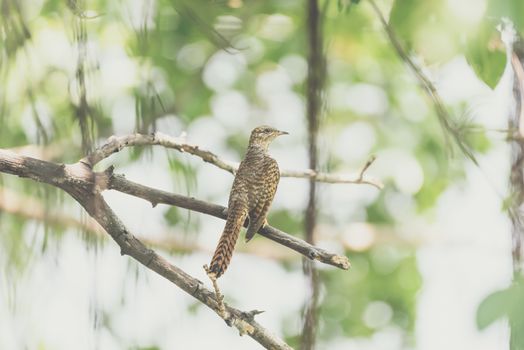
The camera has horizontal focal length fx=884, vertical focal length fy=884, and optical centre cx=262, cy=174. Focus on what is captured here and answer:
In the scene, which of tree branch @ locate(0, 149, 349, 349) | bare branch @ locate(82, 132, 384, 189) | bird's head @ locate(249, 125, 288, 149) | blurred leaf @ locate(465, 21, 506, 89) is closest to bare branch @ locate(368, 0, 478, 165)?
blurred leaf @ locate(465, 21, 506, 89)

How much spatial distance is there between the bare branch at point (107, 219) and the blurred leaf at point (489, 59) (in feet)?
3.18

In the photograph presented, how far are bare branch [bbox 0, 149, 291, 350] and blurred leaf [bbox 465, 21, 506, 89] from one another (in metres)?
0.97

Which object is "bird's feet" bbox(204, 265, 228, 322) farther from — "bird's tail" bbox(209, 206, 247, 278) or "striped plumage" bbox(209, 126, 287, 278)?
"striped plumage" bbox(209, 126, 287, 278)

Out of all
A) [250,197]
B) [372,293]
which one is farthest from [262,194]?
[372,293]

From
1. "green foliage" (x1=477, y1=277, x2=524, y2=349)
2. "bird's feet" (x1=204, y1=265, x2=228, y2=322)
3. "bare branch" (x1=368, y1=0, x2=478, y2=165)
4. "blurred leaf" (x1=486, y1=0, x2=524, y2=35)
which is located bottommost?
"bird's feet" (x1=204, y1=265, x2=228, y2=322)

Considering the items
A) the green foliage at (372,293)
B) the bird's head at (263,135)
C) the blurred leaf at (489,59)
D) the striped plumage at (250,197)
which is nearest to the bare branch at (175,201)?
the striped plumage at (250,197)

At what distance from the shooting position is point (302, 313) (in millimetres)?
2105

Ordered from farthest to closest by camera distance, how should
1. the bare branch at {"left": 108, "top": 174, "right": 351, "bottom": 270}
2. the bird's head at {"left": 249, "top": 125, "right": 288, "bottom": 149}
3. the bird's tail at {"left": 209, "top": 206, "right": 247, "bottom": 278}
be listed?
the bird's head at {"left": 249, "top": 125, "right": 288, "bottom": 149} → the bird's tail at {"left": 209, "top": 206, "right": 247, "bottom": 278} → the bare branch at {"left": 108, "top": 174, "right": 351, "bottom": 270}

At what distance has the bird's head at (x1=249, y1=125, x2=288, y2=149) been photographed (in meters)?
4.64

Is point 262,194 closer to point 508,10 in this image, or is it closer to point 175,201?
point 175,201

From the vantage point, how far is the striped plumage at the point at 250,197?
3.03 meters

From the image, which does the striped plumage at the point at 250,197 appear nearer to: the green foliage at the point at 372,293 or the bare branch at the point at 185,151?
the bare branch at the point at 185,151

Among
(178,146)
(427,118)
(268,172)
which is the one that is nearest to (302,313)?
(178,146)

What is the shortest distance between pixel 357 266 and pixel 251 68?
116 inches
